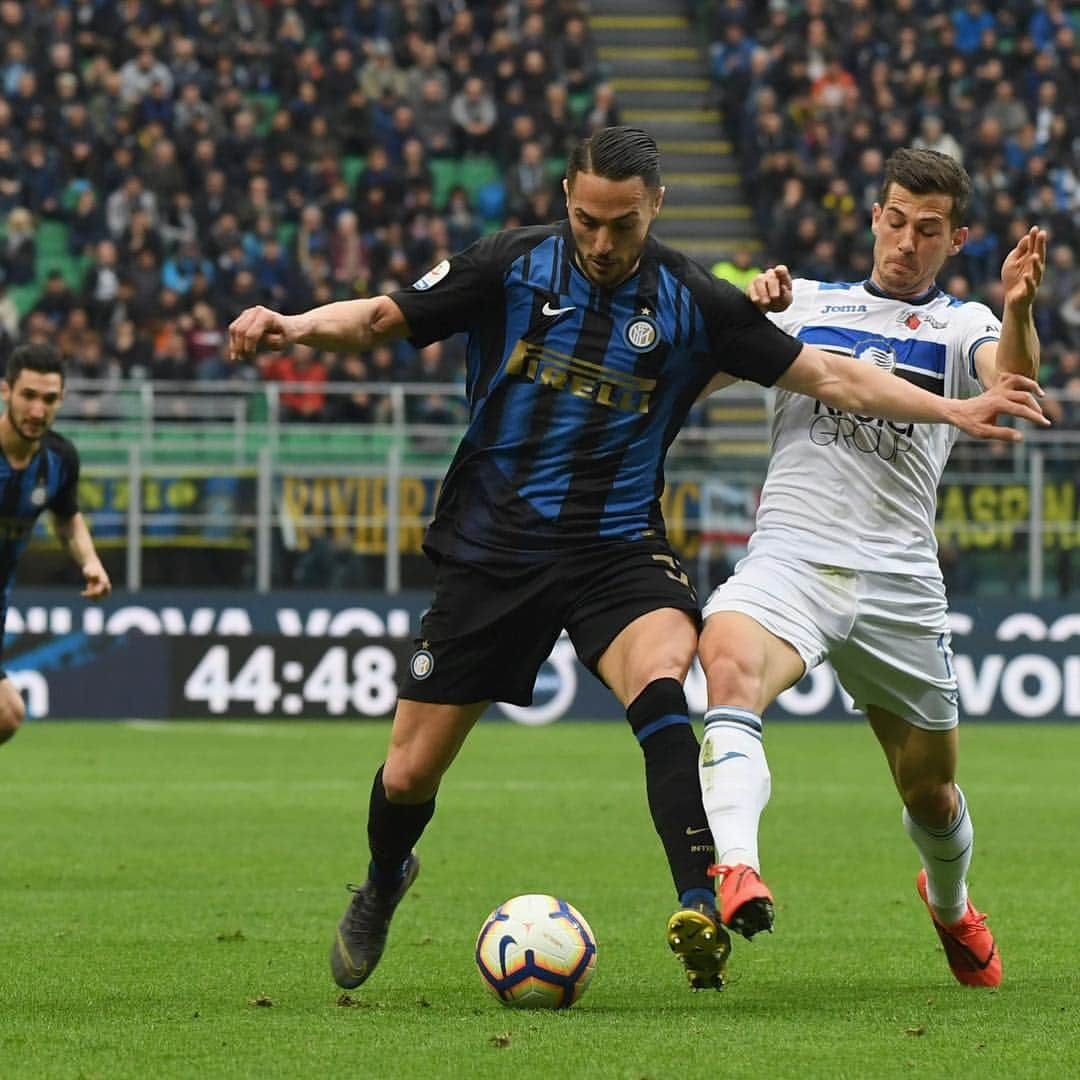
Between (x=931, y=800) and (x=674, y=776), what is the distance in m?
1.10

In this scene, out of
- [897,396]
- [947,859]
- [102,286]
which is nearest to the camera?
[897,396]

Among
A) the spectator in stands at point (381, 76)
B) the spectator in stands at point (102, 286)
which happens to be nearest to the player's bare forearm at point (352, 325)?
the spectator in stands at point (102, 286)

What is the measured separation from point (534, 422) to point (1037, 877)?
14.6 feet

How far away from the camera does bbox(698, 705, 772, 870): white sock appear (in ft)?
18.7

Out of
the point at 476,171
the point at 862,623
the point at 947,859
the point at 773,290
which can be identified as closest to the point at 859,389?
the point at 773,290

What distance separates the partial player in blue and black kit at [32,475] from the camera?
10.2m

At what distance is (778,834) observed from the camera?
38.0 ft

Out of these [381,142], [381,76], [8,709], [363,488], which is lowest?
[363,488]

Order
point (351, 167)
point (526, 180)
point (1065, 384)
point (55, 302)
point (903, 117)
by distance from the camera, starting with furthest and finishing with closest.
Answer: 1. point (903, 117)
2. point (351, 167)
3. point (526, 180)
4. point (1065, 384)
5. point (55, 302)

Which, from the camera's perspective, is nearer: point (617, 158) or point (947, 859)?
point (617, 158)

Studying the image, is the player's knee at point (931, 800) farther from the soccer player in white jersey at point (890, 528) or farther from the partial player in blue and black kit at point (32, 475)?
the partial player in blue and black kit at point (32, 475)

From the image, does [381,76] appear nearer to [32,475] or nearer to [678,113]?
[678,113]

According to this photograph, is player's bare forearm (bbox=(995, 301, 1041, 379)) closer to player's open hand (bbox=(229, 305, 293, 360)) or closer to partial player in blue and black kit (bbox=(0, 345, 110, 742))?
player's open hand (bbox=(229, 305, 293, 360))

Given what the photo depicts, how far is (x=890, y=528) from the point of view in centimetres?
657
